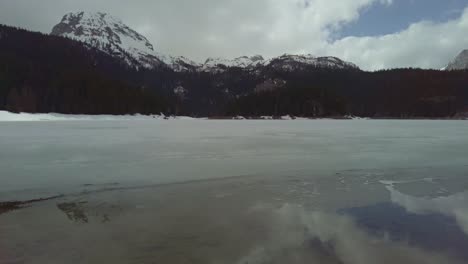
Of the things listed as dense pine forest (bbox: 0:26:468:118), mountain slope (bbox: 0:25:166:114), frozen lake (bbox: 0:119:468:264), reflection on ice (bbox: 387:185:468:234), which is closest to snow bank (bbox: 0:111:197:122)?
mountain slope (bbox: 0:25:166:114)

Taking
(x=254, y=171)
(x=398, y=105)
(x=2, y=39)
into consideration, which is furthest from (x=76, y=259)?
(x=398, y=105)

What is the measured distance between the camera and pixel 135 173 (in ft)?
36.1

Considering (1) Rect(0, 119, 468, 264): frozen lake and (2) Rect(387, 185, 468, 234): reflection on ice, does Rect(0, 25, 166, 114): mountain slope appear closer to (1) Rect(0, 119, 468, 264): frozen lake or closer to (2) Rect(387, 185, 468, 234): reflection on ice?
→ (1) Rect(0, 119, 468, 264): frozen lake

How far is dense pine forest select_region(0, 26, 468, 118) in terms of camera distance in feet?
308

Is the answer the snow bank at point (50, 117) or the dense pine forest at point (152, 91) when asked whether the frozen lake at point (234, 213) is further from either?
the dense pine forest at point (152, 91)

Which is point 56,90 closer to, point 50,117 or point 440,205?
point 50,117

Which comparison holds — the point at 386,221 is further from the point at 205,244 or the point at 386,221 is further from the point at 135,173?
the point at 135,173

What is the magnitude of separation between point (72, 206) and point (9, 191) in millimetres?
2476

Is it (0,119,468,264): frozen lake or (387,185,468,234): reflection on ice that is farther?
(387,185,468,234): reflection on ice

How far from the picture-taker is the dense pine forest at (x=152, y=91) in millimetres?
93938

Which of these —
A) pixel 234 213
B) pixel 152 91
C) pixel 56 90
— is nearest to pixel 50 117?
pixel 56 90

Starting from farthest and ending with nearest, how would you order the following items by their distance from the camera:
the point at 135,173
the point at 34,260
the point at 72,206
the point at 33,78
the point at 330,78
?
the point at 330,78 < the point at 33,78 < the point at 135,173 < the point at 72,206 < the point at 34,260

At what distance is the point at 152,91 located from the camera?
141625 millimetres

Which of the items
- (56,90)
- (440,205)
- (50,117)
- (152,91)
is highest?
(152,91)
